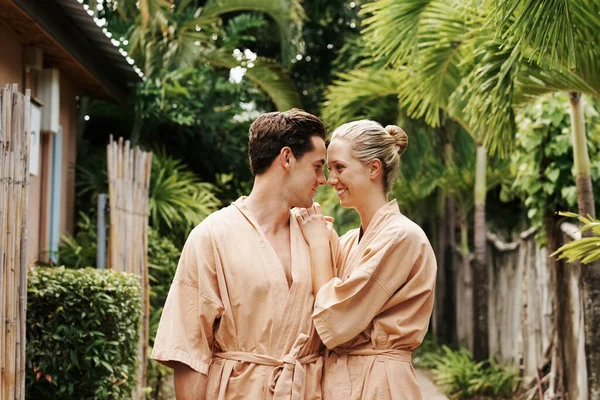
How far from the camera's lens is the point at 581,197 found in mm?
6684

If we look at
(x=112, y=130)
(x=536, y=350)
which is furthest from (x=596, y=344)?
(x=112, y=130)

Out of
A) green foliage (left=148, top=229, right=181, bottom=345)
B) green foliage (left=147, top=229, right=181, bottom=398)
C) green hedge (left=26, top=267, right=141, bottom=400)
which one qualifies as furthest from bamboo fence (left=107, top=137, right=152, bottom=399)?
green hedge (left=26, top=267, right=141, bottom=400)

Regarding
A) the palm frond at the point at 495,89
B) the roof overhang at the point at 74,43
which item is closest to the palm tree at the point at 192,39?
the roof overhang at the point at 74,43

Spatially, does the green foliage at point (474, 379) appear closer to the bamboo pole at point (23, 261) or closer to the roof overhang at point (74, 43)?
the roof overhang at point (74, 43)

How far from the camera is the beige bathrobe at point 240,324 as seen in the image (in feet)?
10.8

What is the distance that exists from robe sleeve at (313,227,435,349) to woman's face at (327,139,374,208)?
0.65ft

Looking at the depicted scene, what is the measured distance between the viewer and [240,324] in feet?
10.9

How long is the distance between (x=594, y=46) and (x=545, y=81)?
849 millimetres

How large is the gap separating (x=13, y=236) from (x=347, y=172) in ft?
6.80

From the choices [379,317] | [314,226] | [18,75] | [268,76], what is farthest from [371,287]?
[268,76]

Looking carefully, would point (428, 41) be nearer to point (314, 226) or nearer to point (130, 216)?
point (130, 216)

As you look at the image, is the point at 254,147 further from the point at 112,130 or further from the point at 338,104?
the point at 112,130

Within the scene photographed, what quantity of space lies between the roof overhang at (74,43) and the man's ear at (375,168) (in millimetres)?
4311

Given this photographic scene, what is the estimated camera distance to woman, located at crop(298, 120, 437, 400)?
3.28 metres
